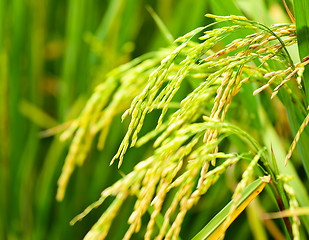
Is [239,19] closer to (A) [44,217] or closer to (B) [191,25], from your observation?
(B) [191,25]

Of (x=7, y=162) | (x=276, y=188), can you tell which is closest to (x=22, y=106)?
(x=7, y=162)

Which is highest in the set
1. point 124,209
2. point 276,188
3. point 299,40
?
point 299,40

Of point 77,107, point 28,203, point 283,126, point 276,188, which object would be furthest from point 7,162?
point 276,188

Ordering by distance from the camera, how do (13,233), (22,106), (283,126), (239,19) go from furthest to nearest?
(22,106)
(13,233)
(283,126)
(239,19)

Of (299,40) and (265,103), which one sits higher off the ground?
(299,40)

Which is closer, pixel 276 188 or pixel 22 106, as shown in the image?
pixel 276 188

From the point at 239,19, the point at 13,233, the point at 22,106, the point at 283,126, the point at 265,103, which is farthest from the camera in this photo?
the point at 22,106

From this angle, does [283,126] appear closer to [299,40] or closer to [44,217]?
[299,40]
